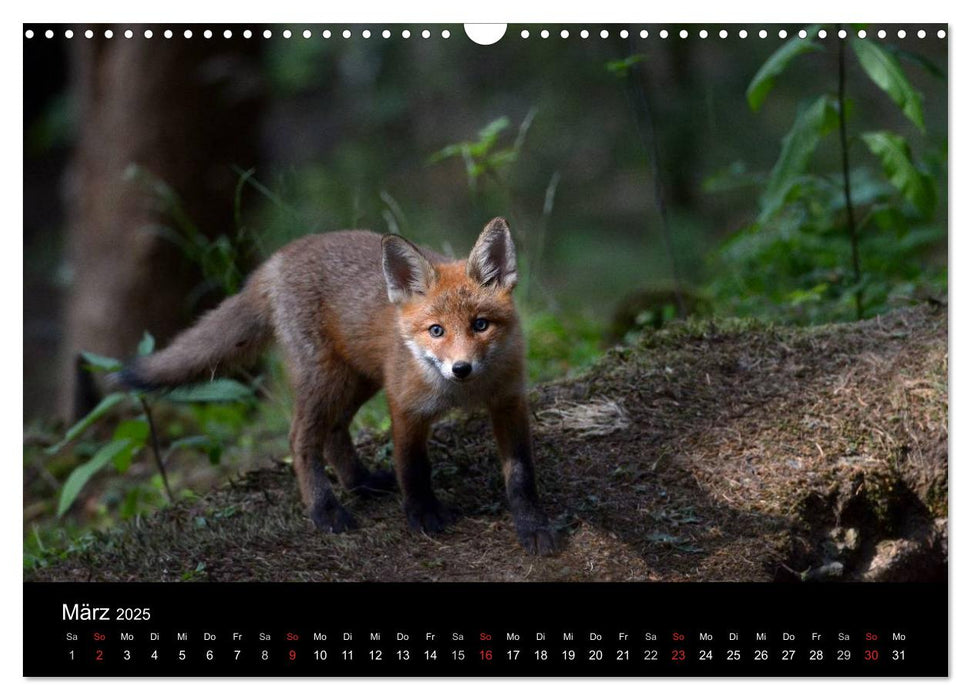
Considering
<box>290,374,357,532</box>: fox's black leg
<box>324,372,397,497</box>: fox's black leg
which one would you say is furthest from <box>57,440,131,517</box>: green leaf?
<box>324,372,397,497</box>: fox's black leg

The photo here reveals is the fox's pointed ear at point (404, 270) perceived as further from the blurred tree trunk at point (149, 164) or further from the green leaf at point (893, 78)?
the blurred tree trunk at point (149, 164)

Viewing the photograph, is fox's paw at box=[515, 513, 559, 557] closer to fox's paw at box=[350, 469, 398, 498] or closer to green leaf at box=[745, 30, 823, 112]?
fox's paw at box=[350, 469, 398, 498]

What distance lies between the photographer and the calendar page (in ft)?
10.1

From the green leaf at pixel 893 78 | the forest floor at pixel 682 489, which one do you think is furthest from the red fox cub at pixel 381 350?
the green leaf at pixel 893 78

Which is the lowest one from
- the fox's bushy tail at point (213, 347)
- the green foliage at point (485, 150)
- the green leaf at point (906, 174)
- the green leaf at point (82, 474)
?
the green leaf at point (82, 474)

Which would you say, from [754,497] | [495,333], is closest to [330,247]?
[495,333]

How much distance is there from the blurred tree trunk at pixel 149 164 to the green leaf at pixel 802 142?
4.07 meters

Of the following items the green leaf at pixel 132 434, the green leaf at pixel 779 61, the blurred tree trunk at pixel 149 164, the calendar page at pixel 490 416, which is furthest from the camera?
the blurred tree trunk at pixel 149 164

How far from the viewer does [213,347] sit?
167 inches

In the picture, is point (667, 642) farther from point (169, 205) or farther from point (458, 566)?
point (169, 205)

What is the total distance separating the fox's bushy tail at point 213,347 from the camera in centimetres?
420

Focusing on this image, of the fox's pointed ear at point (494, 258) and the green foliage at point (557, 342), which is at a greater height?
the fox's pointed ear at point (494, 258)

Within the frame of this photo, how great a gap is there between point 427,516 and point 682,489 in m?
1.02

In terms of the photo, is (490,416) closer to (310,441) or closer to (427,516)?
(427,516)
